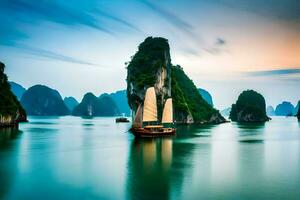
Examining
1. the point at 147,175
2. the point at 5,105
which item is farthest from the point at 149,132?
the point at 5,105

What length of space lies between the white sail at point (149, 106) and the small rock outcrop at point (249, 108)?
109097mm

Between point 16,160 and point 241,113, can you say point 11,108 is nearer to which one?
point 16,160

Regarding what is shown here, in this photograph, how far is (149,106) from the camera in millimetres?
47094

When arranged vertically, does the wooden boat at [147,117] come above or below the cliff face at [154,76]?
below

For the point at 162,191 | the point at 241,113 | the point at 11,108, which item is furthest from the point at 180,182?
the point at 241,113

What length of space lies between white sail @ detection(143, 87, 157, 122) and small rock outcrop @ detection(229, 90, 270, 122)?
4295 inches

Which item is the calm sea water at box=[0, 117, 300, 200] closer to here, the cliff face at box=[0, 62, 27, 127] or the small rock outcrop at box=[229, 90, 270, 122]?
the cliff face at box=[0, 62, 27, 127]

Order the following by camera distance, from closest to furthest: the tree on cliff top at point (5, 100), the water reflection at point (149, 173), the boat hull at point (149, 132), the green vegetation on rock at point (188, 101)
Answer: the water reflection at point (149, 173) → the boat hull at point (149, 132) → the tree on cliff top at point (5, 100) → the green vegetation on rock at point (188, 101)

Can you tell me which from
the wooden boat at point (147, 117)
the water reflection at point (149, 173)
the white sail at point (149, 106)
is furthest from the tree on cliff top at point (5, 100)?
the water reflection at point (149, 173)

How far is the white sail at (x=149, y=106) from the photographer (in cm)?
4662

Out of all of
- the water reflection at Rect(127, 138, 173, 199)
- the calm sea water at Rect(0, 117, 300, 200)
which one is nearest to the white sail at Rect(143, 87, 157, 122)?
the water reflection at Rect(127, 138, 173, 199)

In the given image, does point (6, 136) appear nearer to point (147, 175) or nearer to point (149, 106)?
point (149, 106)

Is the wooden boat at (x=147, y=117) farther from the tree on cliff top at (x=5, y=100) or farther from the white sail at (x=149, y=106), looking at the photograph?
the tree on cliff top at (x=5, y=100)

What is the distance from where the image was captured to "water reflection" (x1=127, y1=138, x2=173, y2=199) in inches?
679
